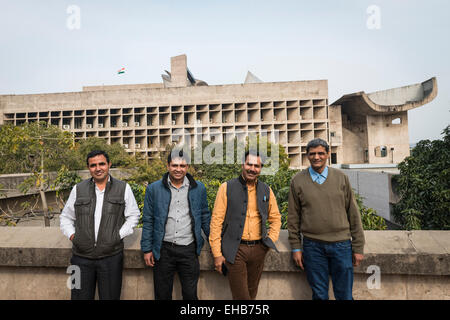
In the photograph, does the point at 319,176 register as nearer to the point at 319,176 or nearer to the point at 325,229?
the point at 319,176

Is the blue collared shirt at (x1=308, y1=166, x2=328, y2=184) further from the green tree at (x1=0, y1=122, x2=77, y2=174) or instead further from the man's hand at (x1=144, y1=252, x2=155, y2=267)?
the green tree at (x1=0, y1=122, x2=77, y2=174)

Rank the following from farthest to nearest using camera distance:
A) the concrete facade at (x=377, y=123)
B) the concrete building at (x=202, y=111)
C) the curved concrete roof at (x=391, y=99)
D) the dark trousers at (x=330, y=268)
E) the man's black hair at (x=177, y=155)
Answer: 1. the concrete facade at (x=377, y=123)
2. the curved concrete roof at (x=391, y=99)
3. the concrete building at (x=202, y=111)
4. the man's black hair at (x=177, y=155)
5. the dark trousers at (x=330, y=268)

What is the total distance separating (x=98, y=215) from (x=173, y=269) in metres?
0.80

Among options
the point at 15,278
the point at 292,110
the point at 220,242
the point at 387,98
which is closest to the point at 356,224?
the point at 220,242

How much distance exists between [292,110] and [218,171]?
20.4m

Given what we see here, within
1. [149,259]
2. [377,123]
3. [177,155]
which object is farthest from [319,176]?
[377,123]

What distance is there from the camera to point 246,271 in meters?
2.35

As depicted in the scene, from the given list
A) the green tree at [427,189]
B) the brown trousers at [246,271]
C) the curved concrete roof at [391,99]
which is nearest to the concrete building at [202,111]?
the curved concrete roof at [391,99]

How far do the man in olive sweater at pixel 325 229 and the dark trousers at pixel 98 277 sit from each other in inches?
60.9

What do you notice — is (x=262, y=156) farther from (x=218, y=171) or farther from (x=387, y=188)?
(x=218, y=171)

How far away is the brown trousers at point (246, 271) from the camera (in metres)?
2.30

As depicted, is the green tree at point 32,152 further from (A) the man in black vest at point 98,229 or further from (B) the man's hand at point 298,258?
(B) the man's hand at point 298,258

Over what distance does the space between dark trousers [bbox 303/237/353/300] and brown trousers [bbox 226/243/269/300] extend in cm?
40

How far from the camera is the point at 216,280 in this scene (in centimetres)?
267
